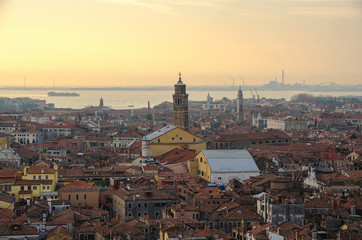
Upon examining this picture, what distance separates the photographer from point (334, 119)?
102 metres

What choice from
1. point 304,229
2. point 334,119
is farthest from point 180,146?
point 334,119

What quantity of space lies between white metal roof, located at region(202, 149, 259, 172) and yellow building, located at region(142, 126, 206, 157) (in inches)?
260

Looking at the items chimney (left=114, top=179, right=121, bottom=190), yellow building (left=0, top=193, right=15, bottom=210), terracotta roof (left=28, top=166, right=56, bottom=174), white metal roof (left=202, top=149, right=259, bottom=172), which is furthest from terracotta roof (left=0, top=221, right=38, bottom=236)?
white metal roof (left=202, top=149, right=259, bottom=172)

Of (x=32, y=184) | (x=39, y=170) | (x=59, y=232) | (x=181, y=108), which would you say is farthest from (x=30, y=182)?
(x=181, y=108)

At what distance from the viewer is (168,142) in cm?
4162

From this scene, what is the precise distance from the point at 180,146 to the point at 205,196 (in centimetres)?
1526

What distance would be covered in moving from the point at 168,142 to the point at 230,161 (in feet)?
26.8

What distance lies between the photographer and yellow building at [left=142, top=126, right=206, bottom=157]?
4138 cm

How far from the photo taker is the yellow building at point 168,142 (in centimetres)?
4138

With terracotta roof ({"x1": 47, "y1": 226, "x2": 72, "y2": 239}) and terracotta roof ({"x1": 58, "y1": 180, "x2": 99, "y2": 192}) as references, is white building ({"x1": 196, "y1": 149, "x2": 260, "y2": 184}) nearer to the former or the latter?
terracotta roof ({"x1": 58, "y1": 180, "x2": 99, "y2": 192})

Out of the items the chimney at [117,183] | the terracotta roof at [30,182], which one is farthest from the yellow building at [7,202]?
the chimney at [117,183]

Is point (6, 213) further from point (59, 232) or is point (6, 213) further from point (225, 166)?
point (225, 166)

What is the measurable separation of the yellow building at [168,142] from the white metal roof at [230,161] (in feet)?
21.7

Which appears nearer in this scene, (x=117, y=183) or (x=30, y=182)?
(x=30, y=182)
